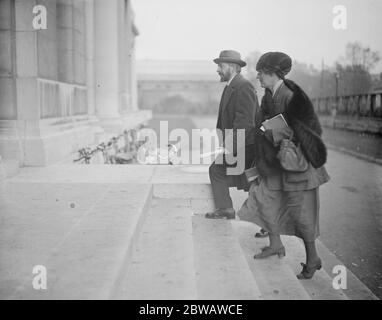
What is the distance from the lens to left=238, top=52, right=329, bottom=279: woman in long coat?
376cm

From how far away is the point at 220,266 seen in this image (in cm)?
390

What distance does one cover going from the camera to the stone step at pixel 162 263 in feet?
10.3

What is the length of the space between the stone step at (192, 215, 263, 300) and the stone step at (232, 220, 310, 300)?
0.70 feet

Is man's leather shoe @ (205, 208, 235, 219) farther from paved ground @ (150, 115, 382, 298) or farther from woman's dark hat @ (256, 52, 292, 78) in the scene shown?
woman's dark hat @ (256, 52, 292, 78)

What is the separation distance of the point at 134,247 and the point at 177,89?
65734 mm

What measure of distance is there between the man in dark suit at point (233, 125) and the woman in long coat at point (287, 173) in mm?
549

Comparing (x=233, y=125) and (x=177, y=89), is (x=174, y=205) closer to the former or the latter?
(x=233, y=125)

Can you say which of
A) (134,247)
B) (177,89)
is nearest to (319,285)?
(134,247)

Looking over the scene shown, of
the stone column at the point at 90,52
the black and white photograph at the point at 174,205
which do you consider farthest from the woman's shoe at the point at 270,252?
the stone column at the point at 90,52

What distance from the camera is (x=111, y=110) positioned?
42.1ft

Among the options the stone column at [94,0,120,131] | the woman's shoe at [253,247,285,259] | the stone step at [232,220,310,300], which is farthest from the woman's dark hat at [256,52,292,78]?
the stone column at [94,0,120,131]

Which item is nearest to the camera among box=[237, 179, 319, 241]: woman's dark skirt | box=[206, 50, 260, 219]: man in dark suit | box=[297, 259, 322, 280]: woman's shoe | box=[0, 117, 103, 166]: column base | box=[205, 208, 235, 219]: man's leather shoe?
box=[237, 179, 319, 241]: woman's dark skirt
